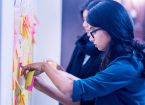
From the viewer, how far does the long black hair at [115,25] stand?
1.32m

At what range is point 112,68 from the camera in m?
1.29

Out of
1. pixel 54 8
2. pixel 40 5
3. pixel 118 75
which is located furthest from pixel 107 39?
pixel 54 8

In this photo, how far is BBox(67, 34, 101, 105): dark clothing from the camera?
160cm

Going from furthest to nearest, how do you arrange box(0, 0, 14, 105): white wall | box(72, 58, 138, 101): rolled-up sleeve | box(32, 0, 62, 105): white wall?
box(32, 0, 62, 105): white wall → box(72, 58, 138, 101): rolled-up sleeve → box(0, 0, 14, 105): white wall

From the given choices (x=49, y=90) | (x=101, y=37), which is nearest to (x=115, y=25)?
(x=101, y=37)

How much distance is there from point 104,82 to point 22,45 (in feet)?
1.23

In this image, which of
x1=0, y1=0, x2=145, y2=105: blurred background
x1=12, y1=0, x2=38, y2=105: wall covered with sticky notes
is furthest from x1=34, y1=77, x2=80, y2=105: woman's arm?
x1=0, y1=0, x2=145, y2=105: blurred background

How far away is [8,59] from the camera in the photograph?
114 centimetres

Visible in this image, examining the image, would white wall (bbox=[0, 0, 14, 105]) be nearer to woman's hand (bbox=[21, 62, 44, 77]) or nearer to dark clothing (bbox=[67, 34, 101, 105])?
woman's hand (bbox=[21, 62, 44, 77])

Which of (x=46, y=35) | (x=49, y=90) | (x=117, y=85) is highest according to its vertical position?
(x=46, y=35)

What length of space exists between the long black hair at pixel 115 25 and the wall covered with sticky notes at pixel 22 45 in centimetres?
27

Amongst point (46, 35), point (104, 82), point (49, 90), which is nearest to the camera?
point (104, 82)

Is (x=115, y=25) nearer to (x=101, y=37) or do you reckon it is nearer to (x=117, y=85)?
(x=101, y=37)

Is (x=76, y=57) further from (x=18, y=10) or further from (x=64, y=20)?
(x=64, y=20)
